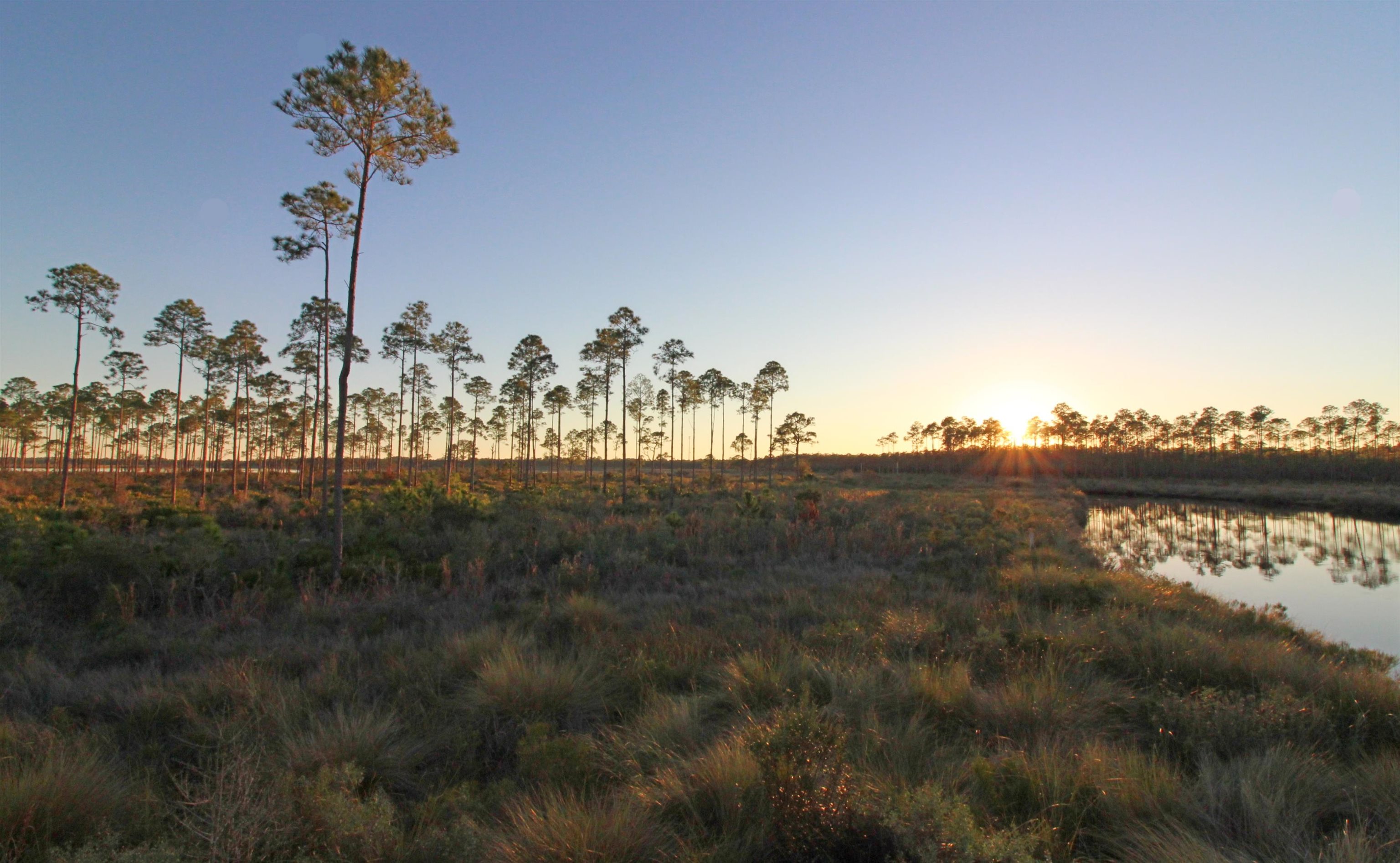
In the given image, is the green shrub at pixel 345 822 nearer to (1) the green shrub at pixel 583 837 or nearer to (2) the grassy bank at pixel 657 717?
(2) the grassy bank at pixel 657 717

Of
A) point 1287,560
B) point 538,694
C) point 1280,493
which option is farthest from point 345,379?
point 1280,493

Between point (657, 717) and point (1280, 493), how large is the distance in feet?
205

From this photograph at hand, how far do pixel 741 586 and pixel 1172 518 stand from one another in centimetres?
3475

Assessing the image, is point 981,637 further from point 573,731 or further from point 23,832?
point 23,832

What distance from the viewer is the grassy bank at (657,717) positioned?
117 inches

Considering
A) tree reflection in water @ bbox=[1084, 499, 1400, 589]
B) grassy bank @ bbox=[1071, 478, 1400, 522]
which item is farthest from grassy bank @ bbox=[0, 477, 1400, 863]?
grassy bank @ bbox=[1071, 478, 1400, 522]

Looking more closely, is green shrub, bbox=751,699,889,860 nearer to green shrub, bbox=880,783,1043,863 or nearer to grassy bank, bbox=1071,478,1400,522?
green shrub, bbox=880,783,1043,863

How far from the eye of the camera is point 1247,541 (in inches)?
925

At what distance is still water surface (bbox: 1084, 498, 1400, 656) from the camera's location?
11.6 metres

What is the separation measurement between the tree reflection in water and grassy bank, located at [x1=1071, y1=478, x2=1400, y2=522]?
322 centimetres

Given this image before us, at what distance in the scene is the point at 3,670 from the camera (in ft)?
19.0

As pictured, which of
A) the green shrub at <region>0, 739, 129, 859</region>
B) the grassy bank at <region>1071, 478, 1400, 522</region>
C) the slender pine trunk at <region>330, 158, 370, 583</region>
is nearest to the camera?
the green shrub at <region>0, 739, 129, 859</region>

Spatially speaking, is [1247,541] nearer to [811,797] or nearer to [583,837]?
[811,797]

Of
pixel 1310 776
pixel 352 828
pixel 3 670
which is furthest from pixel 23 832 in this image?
pixel 1310 776
